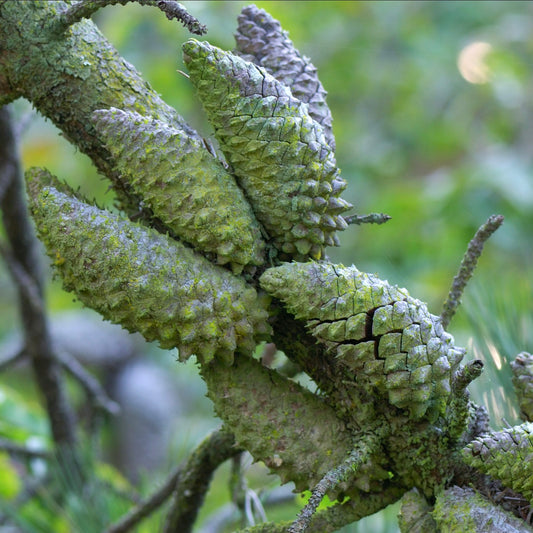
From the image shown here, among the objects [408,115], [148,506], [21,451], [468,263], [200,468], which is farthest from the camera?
[408,115]

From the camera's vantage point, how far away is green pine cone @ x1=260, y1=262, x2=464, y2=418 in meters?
0.50

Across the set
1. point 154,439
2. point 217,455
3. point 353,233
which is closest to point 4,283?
point 154,439

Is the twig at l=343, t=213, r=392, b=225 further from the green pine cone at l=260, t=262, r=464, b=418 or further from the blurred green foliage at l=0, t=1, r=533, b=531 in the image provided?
the blurred green foliage at l=0, t=1, r=533, b=531

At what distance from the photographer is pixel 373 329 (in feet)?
1.64

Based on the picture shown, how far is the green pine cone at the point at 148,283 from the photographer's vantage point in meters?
0.51

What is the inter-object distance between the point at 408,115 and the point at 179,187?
8.60ft

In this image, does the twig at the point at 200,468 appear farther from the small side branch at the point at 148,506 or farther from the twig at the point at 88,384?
the twig at the point at 88,384

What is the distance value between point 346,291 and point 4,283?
8.41ft

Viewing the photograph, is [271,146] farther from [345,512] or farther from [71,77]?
[345,512]

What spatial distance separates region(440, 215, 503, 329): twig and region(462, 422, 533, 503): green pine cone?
12cm

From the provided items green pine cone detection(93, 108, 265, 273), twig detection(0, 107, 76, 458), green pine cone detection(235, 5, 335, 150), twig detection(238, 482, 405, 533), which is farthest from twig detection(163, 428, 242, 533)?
twig detection(0, 107, 76, 458)

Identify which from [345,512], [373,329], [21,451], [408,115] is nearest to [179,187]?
[373,329]

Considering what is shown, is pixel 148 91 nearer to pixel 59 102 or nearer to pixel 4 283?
pixel 59 102

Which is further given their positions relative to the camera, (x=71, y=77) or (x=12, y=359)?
(x=12, y=359)
